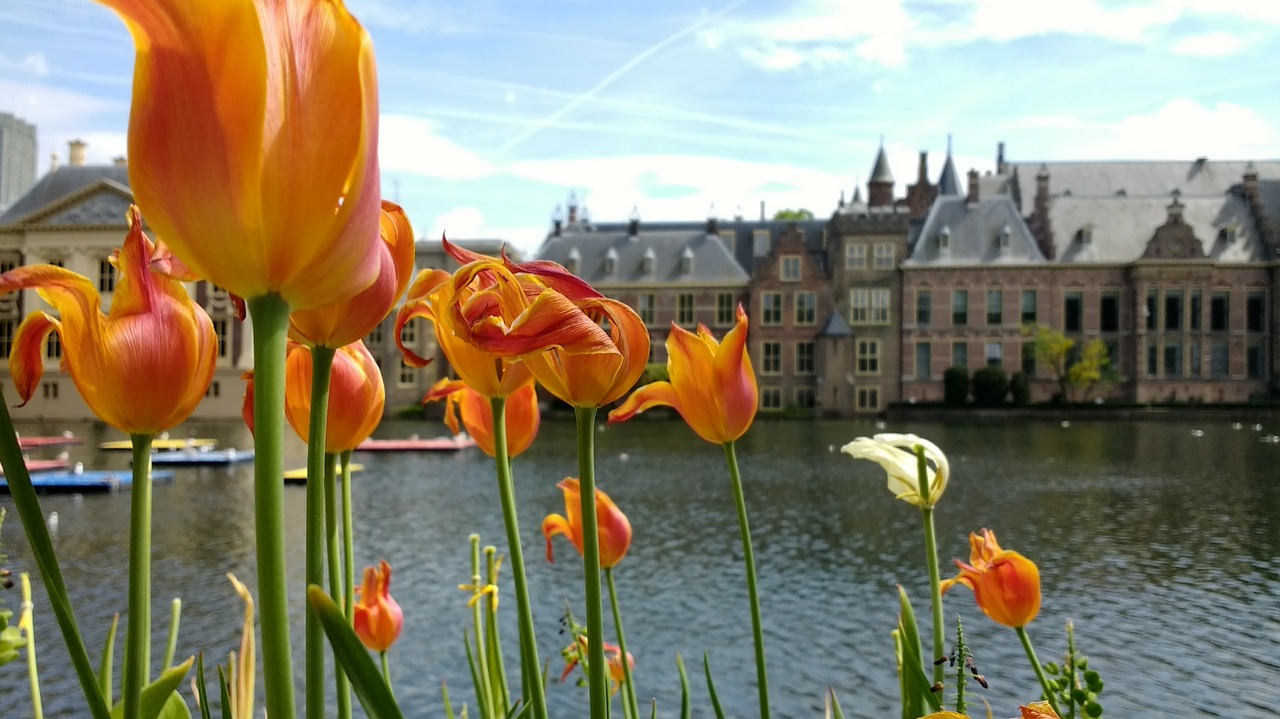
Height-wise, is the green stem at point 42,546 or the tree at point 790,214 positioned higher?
the tree at point 790,214

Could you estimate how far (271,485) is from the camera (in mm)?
525

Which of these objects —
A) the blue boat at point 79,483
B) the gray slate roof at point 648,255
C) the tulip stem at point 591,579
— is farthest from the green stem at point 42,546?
the gray slate roof at point 648,255

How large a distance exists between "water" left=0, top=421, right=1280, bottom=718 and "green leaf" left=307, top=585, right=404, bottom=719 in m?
3.17

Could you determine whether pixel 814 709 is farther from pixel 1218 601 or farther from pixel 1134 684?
pixel 1218 601

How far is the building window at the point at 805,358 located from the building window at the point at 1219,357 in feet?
47.6

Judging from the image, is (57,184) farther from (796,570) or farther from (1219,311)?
(1219,311)

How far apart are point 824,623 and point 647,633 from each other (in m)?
1.49

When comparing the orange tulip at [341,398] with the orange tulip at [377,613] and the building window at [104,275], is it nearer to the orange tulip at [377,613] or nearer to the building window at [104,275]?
the orange tulip at [377,613]

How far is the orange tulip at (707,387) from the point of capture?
3.95ft

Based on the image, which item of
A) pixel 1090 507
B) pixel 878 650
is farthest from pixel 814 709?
pixel 1090 507

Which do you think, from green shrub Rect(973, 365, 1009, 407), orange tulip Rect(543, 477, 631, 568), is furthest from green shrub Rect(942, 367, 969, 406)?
orange tulip Rect(543, 477, 631, 568)

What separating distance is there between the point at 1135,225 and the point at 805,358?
1325 centimetres

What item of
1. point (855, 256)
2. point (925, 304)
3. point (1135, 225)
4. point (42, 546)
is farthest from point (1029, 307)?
Result: point (42, 546)

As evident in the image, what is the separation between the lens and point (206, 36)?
0.51 m
